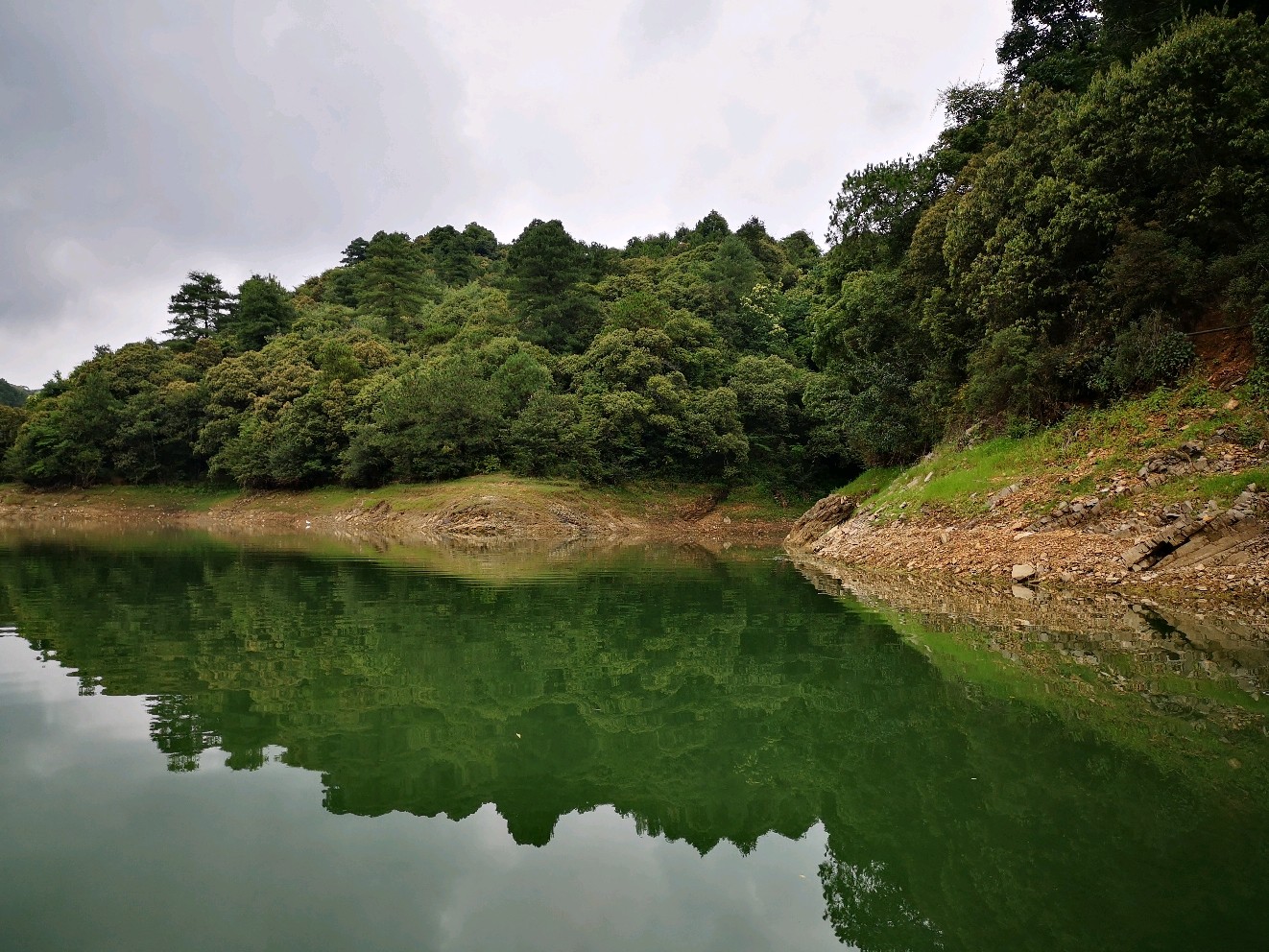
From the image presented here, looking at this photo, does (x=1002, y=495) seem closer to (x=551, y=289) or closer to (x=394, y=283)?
(x=551, y=289)

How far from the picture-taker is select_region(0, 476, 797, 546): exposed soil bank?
44938 millimetres

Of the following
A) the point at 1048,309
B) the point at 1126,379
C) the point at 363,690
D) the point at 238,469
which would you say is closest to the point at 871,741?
the point at 363,690

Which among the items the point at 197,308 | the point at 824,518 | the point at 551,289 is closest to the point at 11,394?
the point at 197,308

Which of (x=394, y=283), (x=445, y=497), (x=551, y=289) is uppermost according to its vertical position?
(x=394, y=283)

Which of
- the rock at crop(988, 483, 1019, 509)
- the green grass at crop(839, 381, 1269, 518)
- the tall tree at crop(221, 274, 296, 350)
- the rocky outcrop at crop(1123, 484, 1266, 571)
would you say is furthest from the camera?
the tall tree at crop(221, 274, 296, 350)

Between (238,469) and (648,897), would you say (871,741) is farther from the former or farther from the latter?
(238,469)

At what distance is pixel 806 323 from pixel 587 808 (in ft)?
221

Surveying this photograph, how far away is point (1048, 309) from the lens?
2369 centimetres

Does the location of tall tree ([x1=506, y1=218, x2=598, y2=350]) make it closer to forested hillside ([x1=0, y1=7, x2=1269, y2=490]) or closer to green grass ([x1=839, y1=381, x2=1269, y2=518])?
forested hillside ([x1=0, y1=7, x2=1269, y2=490])

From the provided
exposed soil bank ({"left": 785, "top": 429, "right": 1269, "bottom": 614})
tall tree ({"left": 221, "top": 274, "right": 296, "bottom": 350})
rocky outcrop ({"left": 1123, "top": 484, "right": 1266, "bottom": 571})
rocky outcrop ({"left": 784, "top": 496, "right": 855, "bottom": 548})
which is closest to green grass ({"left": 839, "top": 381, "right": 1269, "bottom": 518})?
exposed soil bank ({"left": 785, "top": 429, "right": 1269, "bottom": 614})

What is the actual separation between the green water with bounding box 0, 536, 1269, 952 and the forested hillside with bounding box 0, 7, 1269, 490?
16.6m

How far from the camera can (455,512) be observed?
46.0 meters

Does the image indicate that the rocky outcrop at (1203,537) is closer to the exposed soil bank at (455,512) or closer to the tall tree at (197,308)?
the exposed soil bank at (455,512)

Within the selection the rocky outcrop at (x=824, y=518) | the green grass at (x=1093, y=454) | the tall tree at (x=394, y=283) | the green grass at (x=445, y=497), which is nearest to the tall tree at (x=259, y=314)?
the tall tree at (x=394, y=283)
